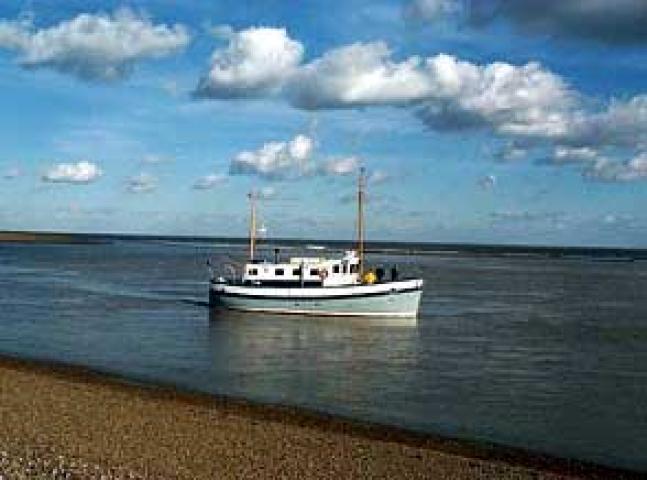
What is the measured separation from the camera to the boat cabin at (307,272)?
5675cm

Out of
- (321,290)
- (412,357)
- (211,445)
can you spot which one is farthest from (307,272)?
(211,445)

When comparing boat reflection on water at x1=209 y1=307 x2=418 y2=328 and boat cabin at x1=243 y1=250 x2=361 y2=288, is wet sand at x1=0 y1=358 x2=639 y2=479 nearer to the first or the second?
boat reflection on water at x1=209 y1=307 x2=418 y2=328

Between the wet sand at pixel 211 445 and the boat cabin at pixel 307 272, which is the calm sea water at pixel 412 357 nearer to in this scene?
the wet sand at pixel 211 445

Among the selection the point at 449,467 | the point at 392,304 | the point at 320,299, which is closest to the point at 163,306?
the point at 320,299

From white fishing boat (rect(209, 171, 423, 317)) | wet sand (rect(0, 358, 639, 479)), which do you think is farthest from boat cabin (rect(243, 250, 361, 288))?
wet sand (rect(0, 358, 639, 479))

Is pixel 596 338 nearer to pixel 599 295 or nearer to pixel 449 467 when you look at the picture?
pixel 449 467

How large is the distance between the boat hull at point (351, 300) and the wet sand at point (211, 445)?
2898 centimetres

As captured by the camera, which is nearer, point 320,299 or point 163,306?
point 320,299

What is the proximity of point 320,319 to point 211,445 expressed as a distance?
119ft

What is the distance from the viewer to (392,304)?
55.5m

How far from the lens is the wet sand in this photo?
16703mm

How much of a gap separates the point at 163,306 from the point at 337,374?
3072 cm

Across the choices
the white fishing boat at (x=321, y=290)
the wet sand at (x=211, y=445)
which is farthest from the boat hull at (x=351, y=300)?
the wet sand at (x=211, y=445)

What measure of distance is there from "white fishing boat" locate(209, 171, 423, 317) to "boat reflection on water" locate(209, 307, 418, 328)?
0.89 feet
